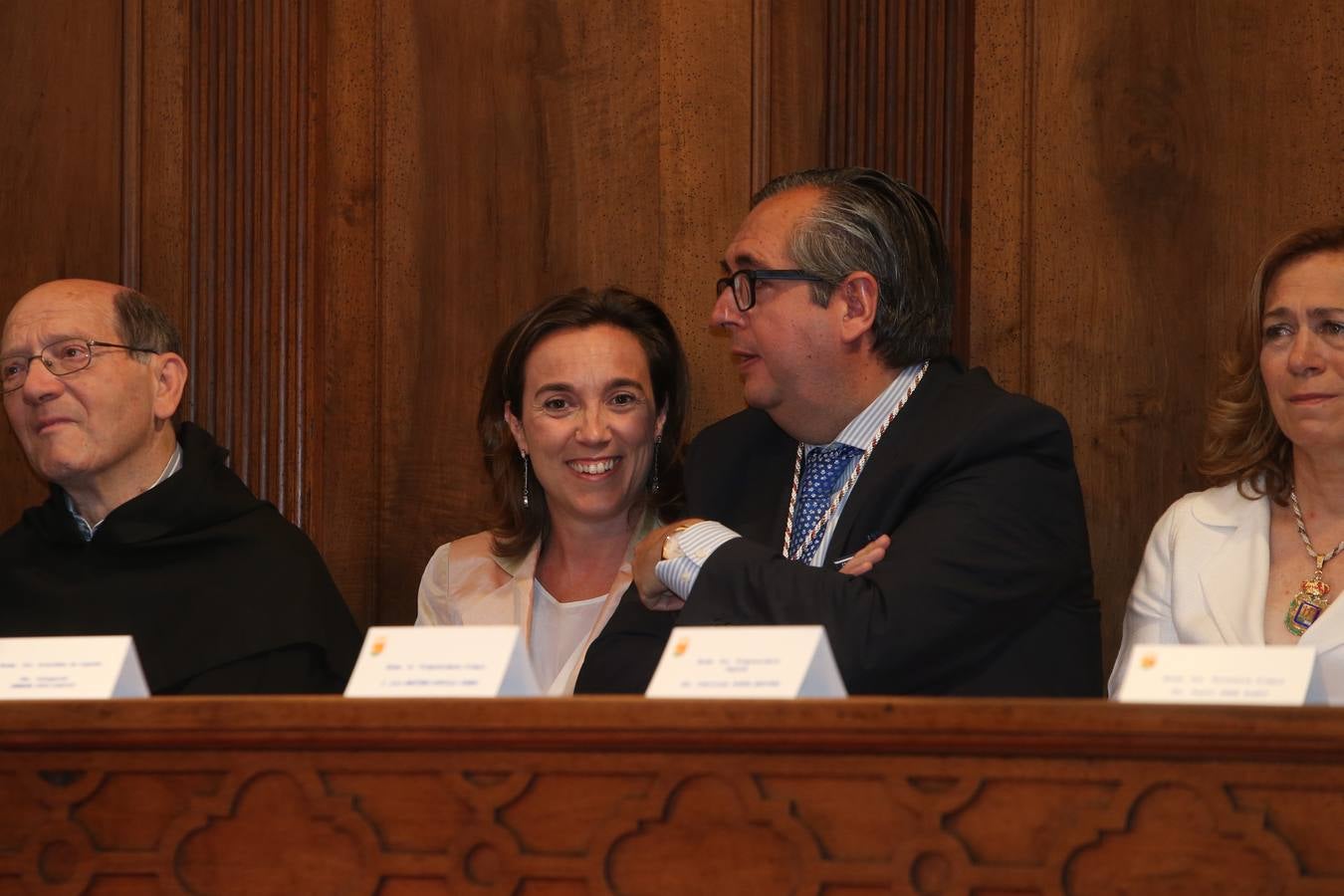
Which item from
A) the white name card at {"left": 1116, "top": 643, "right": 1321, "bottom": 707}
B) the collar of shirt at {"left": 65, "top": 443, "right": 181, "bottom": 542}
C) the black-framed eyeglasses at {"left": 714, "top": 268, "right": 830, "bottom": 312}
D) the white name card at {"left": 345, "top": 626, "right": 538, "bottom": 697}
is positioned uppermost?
the black-framed eyeglasses at {"left": 714, "top": 268, "right": 830, "bottom": 312}

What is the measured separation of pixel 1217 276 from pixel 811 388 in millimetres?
874

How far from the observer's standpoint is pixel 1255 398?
2.79 metres

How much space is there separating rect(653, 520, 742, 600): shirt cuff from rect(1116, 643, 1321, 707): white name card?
0.96 meters

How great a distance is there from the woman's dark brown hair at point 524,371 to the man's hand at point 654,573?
0.61 m

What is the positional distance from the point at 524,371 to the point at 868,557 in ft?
3.50

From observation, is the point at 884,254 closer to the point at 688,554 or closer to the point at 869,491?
the point at 869,491

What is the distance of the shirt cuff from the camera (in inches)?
100.0

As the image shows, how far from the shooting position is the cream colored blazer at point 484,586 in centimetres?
322

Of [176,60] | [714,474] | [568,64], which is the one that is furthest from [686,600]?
[176,60]

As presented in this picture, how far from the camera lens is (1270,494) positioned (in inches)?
108

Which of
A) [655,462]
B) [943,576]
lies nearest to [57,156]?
[655,462]

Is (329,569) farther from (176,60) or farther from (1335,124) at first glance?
(1335,124)

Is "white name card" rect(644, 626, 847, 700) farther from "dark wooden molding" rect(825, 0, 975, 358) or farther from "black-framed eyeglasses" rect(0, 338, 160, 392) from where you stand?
"black-framed eyeglasses" rect(0, 338, 160, 392)

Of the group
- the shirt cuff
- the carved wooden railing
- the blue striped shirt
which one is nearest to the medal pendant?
the blue striped shirt
